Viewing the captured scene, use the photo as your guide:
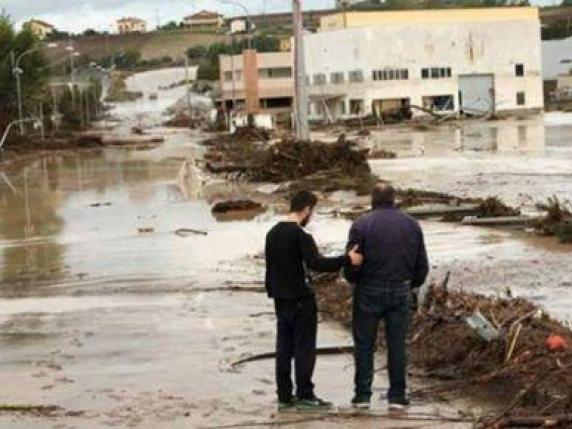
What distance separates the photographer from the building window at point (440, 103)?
108m

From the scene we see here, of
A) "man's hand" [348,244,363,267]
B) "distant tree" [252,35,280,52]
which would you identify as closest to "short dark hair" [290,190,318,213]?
"man's hand" [348,244,363,267]

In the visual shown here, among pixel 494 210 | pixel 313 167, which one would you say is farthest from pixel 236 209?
pixel 313 167

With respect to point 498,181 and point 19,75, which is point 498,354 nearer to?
point 498,181

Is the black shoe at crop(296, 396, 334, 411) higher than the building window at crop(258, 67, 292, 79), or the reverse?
the building window at crop(258, 67, 292, 79)

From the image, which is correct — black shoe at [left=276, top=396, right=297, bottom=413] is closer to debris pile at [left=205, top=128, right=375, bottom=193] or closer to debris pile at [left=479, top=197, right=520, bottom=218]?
debris pile at [left=479, top=197, right=520, bottom=218]

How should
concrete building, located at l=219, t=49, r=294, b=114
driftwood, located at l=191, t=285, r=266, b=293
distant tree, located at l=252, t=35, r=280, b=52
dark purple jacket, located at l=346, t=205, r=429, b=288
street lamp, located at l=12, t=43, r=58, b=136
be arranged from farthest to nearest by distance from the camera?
distant tree, located at l=252, t=35, r=280, b=52 < concrete building, located at l=219, t=49, r=294, b=114 < street lamp, located at l=12, t=43, r=58, b=136 < driftwood, located at l=191, t=285, r=266, b=293 < dark purple jacket, located at l=346, t=205, r=429, b=288

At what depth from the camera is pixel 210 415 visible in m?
8.38

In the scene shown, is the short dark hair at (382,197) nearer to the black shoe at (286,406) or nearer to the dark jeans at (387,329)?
the dark jeans at (387,329)

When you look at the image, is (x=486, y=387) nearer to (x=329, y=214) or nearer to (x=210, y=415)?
(x=210, y=415)

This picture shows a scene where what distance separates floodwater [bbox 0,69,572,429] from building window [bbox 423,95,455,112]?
79706 millimetres

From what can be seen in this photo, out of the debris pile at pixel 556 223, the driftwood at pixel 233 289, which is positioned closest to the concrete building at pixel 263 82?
the debris pile at pixel 556 223

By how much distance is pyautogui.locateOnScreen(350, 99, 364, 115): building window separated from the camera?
361 feet

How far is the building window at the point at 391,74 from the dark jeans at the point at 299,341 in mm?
101682

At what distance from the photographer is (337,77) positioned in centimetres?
11475
